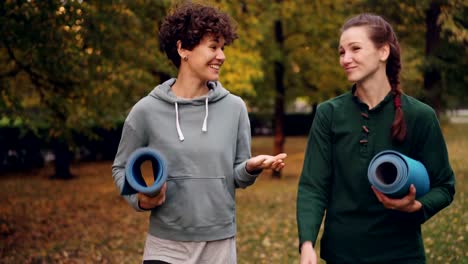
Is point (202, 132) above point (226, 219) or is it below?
above

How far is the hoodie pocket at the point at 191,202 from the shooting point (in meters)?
3.45

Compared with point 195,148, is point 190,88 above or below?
above

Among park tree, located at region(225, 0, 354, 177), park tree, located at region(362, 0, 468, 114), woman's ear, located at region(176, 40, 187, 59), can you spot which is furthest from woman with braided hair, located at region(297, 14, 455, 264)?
park tree, located at region(225, 0, 354, 177)

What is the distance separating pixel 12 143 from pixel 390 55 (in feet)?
74.1

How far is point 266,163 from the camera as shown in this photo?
340cm

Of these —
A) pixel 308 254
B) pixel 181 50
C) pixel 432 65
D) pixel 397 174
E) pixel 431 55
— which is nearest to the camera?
pixel 397 174

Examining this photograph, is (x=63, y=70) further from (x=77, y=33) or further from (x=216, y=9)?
(x=216, y=9)

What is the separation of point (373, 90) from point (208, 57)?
870 mm

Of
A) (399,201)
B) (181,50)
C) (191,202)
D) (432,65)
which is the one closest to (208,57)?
(181,50)

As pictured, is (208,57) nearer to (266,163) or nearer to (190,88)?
(190,88)

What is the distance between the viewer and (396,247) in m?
3.10

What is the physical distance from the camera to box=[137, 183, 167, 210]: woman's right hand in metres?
3.28

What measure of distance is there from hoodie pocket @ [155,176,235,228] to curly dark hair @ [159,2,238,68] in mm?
699

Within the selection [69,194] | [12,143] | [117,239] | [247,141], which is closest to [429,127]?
[247,141]
